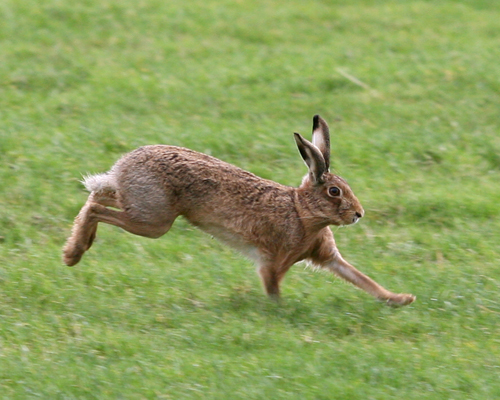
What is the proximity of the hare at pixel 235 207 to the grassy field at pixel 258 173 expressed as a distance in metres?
0.27

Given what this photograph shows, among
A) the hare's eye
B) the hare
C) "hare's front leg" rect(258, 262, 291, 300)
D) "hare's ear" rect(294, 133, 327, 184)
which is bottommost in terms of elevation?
"hare's front leg" rect(258, 262, 291, 300)

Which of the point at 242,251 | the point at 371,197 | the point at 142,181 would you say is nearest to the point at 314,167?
the point at 242,251

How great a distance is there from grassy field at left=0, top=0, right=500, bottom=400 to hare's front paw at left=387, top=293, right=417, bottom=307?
7 centimetres

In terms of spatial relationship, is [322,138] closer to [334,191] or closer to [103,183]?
[334,191]

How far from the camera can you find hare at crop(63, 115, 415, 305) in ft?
23.7

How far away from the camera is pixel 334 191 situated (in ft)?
24.8

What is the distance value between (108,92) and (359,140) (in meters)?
3.28

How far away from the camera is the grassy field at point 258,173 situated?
6.06 metres

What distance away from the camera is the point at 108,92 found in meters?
11.8

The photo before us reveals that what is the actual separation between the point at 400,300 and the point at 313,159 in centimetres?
130

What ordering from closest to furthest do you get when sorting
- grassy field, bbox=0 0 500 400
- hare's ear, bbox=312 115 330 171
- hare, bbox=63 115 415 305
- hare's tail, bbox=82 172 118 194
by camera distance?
grassy field, bbox=0 0 500 400 → hare, bbox=63 115 415 305 → hare's tail, bbox=82 172 118 194 → hare's ear, bbox=312 115 330 171

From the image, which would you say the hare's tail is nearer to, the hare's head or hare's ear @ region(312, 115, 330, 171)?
the hare's head

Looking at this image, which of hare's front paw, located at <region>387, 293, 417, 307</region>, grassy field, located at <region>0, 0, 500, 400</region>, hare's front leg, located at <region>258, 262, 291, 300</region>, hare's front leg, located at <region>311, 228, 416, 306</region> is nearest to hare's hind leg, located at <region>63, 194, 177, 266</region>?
grassy field, located at <region>0, 0, 500, 400</region>

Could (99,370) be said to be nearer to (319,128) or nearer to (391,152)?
(319,128)
